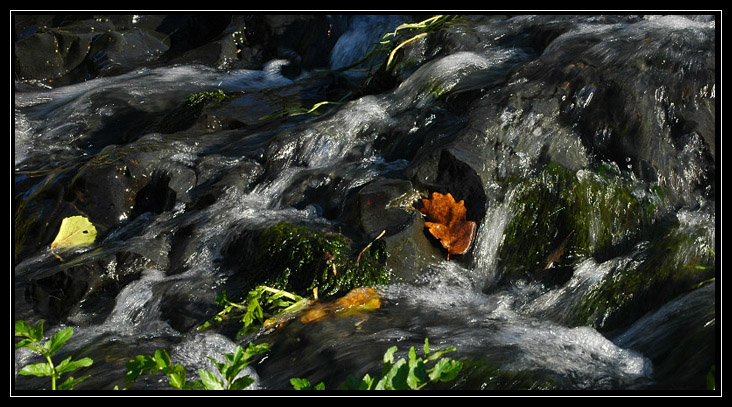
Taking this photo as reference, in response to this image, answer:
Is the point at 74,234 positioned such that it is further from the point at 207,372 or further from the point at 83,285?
the point at 207,372

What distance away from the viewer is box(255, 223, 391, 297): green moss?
12.5 ft

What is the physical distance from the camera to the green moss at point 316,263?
12.5 ft

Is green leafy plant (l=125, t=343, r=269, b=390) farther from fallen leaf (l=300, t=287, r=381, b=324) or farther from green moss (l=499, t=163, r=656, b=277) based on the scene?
green moss (l=499, t=163, r=656, b=277)

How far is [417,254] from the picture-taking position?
3.96 metres

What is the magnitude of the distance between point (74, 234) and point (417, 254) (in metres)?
2.43

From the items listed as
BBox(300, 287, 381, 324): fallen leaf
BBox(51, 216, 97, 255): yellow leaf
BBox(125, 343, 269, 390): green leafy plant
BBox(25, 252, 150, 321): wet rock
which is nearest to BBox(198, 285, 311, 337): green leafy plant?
BBox(300, 287, 381, 324): fallen leaf

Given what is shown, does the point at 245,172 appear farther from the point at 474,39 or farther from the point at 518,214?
the point at 474,39

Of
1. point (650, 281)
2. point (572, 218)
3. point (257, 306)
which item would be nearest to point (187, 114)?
point (257, 306)

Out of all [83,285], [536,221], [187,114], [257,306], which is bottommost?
[83,285]

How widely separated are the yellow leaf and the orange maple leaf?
232 centimetres

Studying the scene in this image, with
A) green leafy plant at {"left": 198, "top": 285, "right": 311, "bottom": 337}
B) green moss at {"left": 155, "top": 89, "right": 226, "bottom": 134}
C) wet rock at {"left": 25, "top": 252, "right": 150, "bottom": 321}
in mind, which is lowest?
wet rock at {"left": 25, "top": 252, "right": 150, "bottom": 321}
